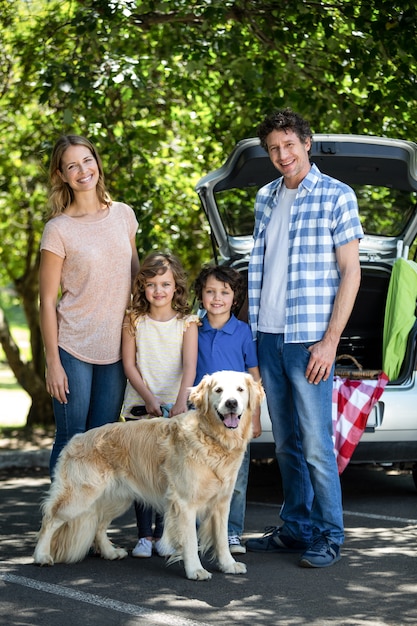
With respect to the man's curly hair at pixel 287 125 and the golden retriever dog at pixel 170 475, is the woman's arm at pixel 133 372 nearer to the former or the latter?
the golden retriever dog at pixel 170 475

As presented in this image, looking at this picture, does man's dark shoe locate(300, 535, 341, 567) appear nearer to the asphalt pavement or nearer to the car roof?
the asphalt pavement

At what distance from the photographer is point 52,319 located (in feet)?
18.2

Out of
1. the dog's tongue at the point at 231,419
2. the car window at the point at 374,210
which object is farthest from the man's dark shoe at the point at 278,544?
the car window at the point at 374,210

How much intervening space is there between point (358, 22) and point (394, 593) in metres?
5.22

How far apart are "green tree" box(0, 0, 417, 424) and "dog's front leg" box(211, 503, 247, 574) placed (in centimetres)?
454

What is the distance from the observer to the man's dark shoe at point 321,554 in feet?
17.7

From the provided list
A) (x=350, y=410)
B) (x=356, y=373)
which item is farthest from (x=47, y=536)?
(x=356, y=373)

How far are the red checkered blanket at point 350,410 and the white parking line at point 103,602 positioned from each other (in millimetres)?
2546

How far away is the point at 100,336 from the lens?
564 centimetres

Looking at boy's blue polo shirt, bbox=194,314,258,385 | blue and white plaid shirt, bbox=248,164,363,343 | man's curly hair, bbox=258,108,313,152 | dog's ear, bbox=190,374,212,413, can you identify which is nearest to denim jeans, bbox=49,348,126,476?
boy's blue polo shirt, bbox=194,314,258,385

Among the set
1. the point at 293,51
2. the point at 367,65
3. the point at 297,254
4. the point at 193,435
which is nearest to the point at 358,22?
the point at 367,65

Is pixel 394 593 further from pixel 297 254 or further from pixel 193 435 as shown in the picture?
pixel 297 254

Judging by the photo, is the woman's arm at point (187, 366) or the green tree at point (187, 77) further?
the green tree at point (187, 77)

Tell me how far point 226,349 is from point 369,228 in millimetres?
3079
